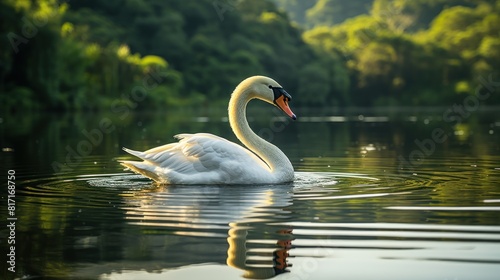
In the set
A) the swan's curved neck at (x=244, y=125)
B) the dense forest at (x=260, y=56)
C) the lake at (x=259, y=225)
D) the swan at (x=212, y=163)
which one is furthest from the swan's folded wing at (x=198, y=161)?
the dense forest at (x=260, y=56)

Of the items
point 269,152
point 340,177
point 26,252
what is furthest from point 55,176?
point 26,252

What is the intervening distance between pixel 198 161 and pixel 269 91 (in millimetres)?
1510

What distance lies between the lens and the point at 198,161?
1171cm

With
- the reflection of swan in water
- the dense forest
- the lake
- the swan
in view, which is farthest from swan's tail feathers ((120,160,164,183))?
the dense forest

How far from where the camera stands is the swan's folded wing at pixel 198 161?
37.7ft

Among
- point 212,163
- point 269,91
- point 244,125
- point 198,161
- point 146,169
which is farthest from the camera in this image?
point 244,125

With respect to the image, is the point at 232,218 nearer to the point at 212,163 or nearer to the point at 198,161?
the point at 212,163

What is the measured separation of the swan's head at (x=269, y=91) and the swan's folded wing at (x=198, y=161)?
3.29 ft

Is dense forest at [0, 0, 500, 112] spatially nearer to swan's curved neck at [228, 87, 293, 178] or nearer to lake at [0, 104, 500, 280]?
Answer: swan's curved neck at [228, 87, 293, 178]

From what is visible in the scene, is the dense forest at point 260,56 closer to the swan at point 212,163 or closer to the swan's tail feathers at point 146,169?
the swan's tail feathers at point 146,169

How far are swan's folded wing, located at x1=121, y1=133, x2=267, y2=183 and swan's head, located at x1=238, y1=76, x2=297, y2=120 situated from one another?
100 cm

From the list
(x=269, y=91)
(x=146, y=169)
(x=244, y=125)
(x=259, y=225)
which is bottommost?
(x=259, y=225)

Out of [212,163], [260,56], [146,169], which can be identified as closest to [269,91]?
[212,163]

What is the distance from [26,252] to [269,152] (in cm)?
567
